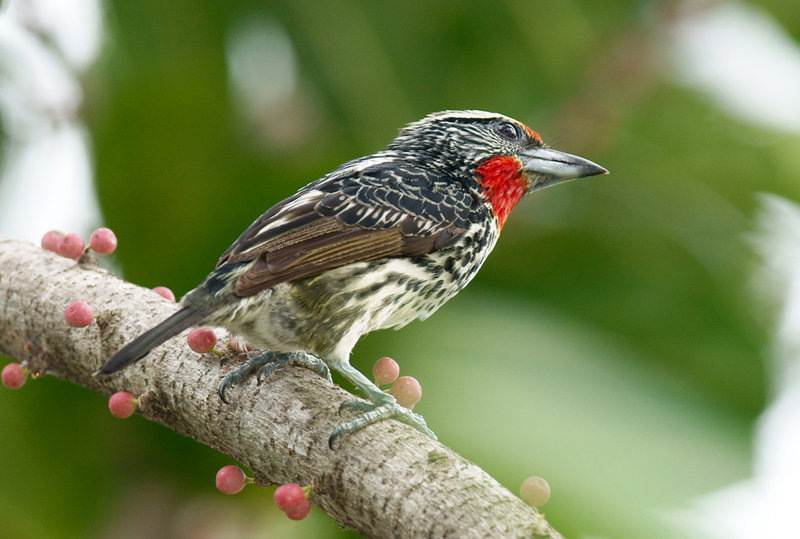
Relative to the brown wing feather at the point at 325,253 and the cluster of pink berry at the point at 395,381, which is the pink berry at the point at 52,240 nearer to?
the brown wing feather at the point at 325,253

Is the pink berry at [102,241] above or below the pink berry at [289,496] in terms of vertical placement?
above

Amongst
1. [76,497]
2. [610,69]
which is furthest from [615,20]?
[76,497]

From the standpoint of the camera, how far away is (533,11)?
159 inches

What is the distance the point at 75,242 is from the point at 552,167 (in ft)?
4.57

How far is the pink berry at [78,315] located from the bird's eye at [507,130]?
1.46m

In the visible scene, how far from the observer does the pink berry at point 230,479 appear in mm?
1854

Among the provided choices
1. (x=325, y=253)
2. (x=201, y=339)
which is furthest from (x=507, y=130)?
(x=201, y=339)

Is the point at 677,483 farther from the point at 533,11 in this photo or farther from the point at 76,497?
the point at 533,11

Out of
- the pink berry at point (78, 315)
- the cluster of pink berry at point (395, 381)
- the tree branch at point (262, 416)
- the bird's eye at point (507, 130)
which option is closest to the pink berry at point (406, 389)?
the cluster of pink berry at point (395, 381)

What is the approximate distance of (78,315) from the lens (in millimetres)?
1999

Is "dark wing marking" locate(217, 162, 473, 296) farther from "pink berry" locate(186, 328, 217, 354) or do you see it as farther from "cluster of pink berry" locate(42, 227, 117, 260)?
"cluster of pink berry" locate(42, 227, 117, 260)

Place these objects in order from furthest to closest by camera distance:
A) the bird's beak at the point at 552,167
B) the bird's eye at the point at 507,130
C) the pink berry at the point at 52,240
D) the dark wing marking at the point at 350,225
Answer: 1. the bird's eye at the point at 507,130
2. the bird's beak at the point at 552,167
3. the pink berry at the point at 52,240
4. the dark wing marking at the point at 350,225

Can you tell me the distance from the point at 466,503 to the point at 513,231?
2.36m

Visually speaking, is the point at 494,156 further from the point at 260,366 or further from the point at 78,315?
the point at 78,315
